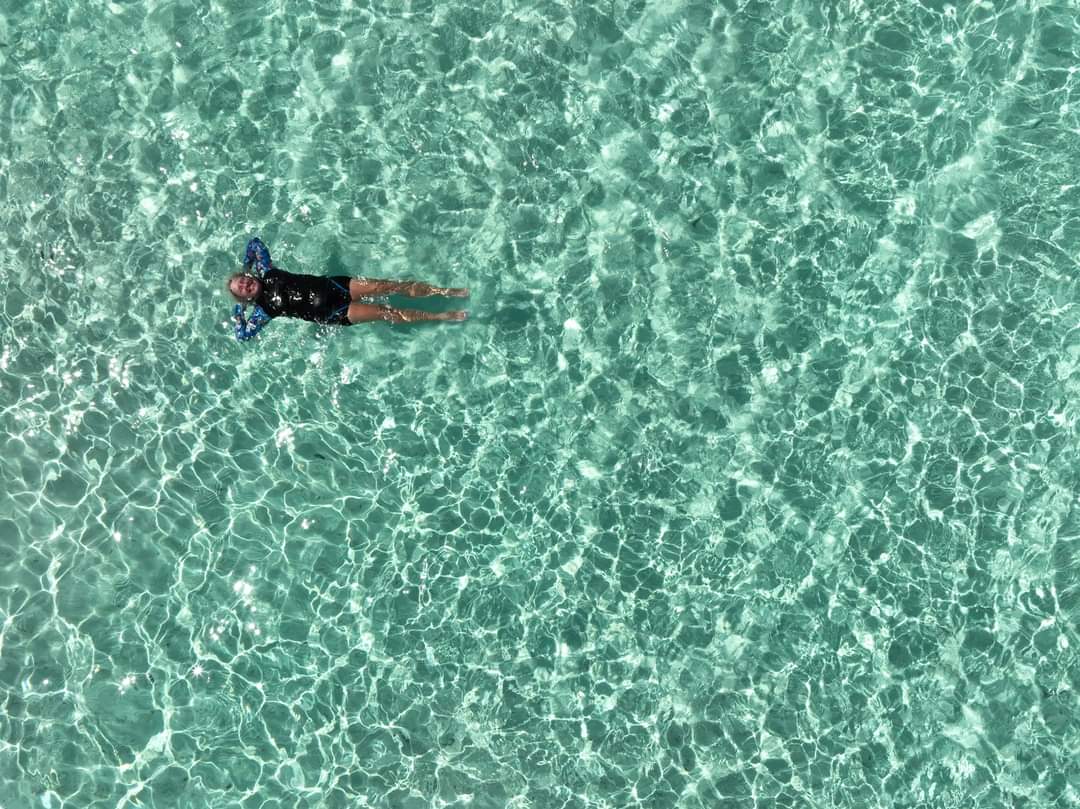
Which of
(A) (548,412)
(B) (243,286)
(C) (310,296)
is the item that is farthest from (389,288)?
(A) (548,412)

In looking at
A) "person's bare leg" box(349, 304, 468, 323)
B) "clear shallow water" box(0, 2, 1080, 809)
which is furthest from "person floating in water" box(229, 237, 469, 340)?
"clear shallow water" box(0, 2, 1080, 809)

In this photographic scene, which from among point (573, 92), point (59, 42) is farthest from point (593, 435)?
point (59, 42)

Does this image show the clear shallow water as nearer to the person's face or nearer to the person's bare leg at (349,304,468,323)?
the person's bare leg at (349,304,468,323)

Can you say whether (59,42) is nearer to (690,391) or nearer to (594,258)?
(594,258)

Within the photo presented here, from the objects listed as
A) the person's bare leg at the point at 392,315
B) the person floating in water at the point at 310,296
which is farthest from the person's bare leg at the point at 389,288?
the person's bare leg at the point at 392,315

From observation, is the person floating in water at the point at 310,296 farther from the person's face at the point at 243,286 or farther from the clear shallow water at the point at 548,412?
the clear shallow water at the point at 548,412

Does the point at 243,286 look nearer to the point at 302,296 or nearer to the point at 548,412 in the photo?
the point at 302,296
